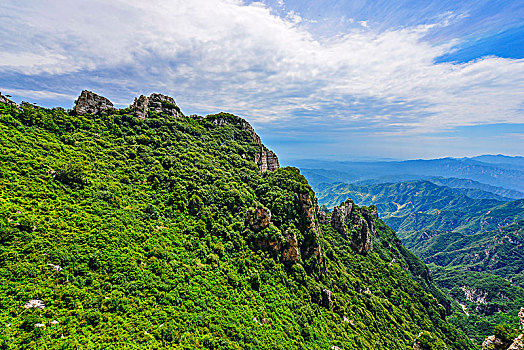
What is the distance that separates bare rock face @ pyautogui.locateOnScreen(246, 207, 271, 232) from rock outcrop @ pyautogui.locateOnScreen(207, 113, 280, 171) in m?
34.5

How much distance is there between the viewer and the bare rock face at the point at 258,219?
45031mm

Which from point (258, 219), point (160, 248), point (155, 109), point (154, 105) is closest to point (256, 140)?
A: point (155, 109)

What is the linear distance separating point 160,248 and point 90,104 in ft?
163

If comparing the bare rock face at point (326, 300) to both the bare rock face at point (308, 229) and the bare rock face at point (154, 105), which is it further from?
the bare rock face at point (154, 105)

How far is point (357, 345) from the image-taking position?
134 feet

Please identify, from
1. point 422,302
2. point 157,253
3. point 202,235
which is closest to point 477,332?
point 422,302

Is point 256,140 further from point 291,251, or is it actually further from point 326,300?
point 326,300

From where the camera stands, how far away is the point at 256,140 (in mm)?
88688

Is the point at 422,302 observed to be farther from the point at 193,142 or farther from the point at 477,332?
the point at 193,142

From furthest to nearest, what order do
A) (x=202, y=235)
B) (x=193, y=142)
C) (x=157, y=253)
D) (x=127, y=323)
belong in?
(x=193, y=142) < (x=202, y=235) < (x=157, y=253) < (x=127, y=323)

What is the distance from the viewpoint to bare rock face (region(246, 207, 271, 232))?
4503cm

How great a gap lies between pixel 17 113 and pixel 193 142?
35.3m

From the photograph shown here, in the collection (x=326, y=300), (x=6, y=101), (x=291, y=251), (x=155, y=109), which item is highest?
(x=155, y=109)

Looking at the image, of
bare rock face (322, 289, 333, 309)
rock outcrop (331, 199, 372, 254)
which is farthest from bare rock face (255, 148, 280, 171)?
bare rock face (322, 289, 333, 309)
